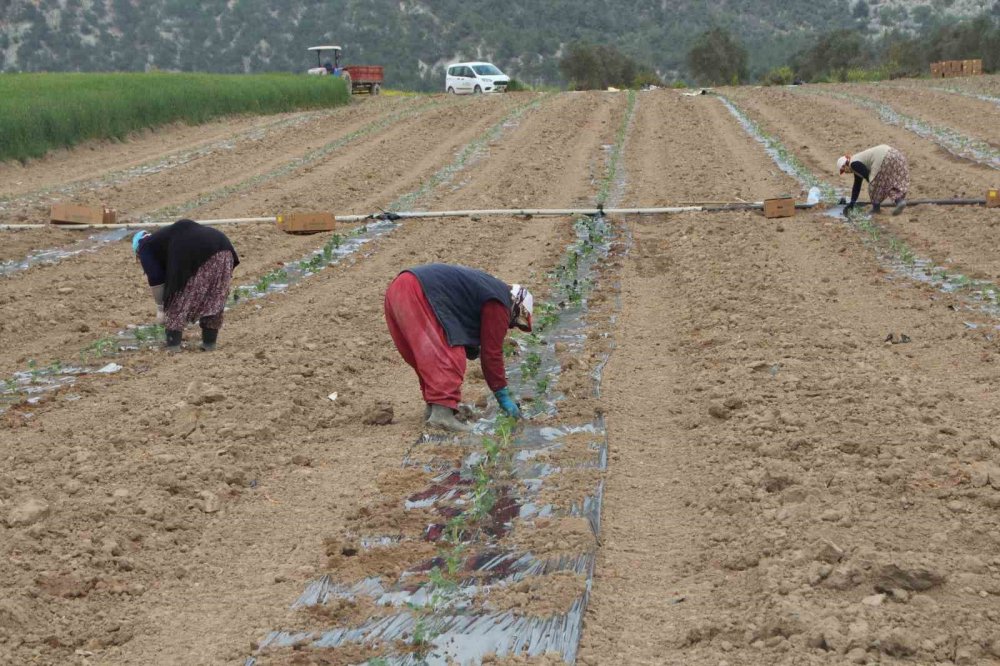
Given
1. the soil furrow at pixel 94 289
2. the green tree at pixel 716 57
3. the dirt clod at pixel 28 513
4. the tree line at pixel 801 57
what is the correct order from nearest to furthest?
the dirt clod at pixel 28 513
the soil furrow at pixel 94 289
the tree line at pixel 801 57
the green tree at pixel 716 57

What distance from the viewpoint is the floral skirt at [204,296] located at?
8.12 metres

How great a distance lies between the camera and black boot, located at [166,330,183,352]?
838cm

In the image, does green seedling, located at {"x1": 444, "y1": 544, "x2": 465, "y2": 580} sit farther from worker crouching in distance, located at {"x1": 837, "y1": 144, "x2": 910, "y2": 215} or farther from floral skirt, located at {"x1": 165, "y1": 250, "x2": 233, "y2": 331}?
worker crouching in distance, located at {"x1": 837, "y1": 144, "x2": 910, "y2": 215}

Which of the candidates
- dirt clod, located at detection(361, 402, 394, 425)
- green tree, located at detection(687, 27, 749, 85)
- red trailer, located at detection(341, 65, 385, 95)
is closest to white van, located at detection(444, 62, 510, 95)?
red trailer, located at detection(341, 65, 385, 95)

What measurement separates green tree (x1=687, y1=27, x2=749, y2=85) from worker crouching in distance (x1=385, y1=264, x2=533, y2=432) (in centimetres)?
4845

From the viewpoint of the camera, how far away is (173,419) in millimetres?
6523

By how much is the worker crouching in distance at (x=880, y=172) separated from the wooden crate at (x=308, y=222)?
222 inches

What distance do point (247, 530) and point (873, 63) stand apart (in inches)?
2268

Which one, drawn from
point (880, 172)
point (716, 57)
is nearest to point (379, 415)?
point (880, 172)

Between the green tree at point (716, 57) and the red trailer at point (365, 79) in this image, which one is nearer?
the red trailer at point (365, 79)

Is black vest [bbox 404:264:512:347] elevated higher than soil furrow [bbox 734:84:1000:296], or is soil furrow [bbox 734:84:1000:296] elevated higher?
black vest [bbox 404:264:512:347]

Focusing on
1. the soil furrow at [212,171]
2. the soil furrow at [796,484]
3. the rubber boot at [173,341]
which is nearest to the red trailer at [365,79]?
the soil furrow at [212,171]

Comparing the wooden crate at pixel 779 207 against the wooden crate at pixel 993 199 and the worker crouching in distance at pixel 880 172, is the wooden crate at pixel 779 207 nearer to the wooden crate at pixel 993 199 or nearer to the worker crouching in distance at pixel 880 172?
the worker crouching in distance at pixel 880 172

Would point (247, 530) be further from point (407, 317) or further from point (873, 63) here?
point (873, 63)
